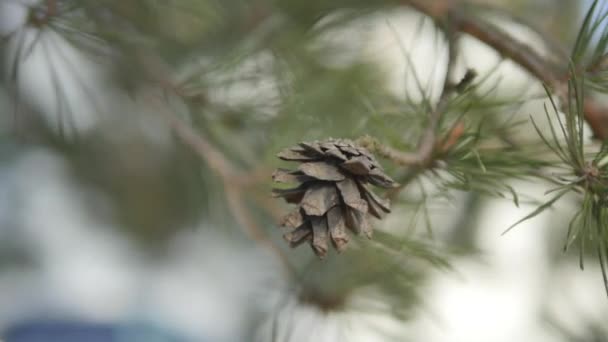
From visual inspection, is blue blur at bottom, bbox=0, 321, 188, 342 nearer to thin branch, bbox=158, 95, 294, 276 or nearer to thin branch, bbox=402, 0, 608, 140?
thin branch, bbox=158, 95, 294, 276

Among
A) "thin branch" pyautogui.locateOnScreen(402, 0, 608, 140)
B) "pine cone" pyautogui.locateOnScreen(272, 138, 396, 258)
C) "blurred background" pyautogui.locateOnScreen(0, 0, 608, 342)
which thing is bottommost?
"pine cone" pyautogui.locateOnScreen(272, 138, 396, 258)

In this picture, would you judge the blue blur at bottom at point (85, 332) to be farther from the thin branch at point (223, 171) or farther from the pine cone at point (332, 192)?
the pine cone at point (332, 192)

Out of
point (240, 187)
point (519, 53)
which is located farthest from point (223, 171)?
point (519, 53)

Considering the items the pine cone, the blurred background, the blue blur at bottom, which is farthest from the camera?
the blue blur at bottom

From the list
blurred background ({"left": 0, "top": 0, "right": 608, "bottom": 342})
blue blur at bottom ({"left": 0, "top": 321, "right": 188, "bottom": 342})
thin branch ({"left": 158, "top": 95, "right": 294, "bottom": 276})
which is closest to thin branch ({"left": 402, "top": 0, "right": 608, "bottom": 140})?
blurred background ({"left": 0, "top": 0, "right": 608, "bottom": 342})

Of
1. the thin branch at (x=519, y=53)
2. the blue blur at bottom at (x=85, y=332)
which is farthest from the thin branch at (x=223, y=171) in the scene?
the blue blur at bottom at (x=85, y=332)

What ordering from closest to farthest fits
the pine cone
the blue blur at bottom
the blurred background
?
1. the pine cone
2. the blurred background
3. the blue blur at bottom

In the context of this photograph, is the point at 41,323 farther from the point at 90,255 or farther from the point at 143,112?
the point at 143,112
